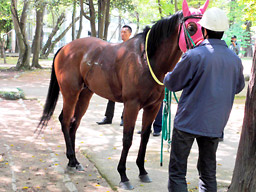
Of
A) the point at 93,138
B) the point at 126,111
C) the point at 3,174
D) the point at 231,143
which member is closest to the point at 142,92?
the point at 126,111

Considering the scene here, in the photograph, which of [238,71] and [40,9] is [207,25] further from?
[40,9]

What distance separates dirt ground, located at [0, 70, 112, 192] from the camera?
396cm

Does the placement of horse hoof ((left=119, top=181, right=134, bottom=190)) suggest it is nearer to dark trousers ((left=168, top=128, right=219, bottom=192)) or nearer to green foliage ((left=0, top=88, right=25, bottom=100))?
dark trousers ((left=168, top=128, right=219, bottom=192))

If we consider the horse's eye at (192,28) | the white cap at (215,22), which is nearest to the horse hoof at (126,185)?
the horse's eye at (192,28)

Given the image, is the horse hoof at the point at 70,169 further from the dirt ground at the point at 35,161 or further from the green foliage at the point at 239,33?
the green foliage at the point at 239,33

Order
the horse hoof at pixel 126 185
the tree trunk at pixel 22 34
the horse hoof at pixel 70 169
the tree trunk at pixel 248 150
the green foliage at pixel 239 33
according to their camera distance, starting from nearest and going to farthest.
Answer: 1. the tree trunk at pixel 248 150
2. the horse hoof at pixel 126 185
3. the horse hoof at pixel 70 169
4. the tree trunk at pixel 22 34
5. the green foliage at pixel 239 33

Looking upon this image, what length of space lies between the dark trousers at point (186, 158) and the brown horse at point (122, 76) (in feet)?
3.52

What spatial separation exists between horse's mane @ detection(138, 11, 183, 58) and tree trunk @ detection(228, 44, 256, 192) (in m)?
0.99

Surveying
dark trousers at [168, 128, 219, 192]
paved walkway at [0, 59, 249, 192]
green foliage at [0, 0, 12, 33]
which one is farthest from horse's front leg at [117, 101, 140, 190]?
green foliage at [0, 0, 12, 33]

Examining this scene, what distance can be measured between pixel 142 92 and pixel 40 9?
666 inches

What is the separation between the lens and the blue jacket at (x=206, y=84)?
8.61 feet

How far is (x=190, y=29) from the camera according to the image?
329cm

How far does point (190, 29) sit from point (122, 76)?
108 centimetres

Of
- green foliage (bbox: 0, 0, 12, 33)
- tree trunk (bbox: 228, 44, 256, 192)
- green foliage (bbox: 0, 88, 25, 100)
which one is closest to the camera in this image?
tree trunk (bbox: 228, 44, 256, 192)
